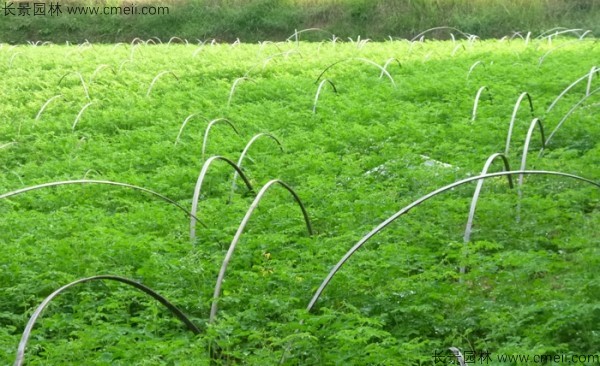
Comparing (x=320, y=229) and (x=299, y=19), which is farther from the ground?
(x=299, y=19)

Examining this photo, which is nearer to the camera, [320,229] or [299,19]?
[320,229]

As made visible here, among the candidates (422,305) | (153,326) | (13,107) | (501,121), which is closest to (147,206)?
(153,326)

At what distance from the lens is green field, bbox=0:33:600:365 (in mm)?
4605

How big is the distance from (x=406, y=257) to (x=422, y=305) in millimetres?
673

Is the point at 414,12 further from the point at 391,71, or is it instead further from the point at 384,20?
the point at 391,71

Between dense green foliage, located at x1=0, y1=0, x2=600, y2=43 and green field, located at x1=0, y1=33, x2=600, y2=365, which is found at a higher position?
dense green foliage, located at x1=0, y1=0, x2=600, y2=43

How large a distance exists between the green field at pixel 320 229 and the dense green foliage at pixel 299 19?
13.3 metres

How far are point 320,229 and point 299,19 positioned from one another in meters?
23.7

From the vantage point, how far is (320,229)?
663cm

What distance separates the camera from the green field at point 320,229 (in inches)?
181

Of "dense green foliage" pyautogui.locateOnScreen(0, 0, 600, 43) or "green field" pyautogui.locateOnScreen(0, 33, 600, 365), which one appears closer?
"green field" pyautogui.locateOnScreen(0, 33, 600, 365)

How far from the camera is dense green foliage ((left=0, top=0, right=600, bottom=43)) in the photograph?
83.6 ft

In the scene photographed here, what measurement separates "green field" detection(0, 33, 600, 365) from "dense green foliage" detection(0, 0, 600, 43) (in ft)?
43.7

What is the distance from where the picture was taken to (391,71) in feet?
45.7
